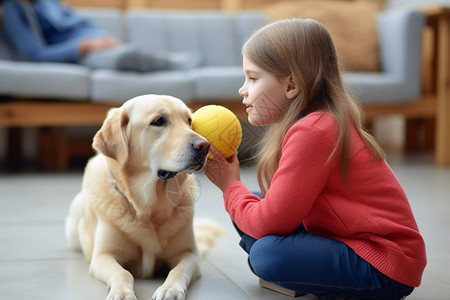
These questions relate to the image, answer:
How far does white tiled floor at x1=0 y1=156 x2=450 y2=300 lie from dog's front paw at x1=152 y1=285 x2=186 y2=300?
70 mm

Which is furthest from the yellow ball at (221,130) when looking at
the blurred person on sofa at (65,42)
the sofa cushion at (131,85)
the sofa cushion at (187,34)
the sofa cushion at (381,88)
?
the sofa cushion at (187,34)

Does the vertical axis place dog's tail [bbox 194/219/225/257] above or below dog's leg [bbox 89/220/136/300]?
below

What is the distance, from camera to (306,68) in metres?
1.30

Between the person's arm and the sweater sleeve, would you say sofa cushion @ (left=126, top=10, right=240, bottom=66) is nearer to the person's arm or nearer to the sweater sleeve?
the person's arm

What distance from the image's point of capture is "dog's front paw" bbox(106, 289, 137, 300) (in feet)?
4.34

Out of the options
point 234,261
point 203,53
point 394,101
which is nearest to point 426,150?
point 394,101

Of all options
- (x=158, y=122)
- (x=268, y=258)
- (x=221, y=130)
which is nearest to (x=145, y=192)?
(x=158, y=122)

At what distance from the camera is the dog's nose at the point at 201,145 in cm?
140

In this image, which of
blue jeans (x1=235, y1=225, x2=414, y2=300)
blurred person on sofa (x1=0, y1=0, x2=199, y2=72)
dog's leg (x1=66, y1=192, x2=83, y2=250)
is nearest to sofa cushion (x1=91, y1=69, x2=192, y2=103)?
blurred person on sofa (x1=0, y1=0, x2=199, y2=72)

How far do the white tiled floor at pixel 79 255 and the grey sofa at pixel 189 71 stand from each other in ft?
2.74

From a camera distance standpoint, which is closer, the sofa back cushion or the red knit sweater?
the red knit sweater

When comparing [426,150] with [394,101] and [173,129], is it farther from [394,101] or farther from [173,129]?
[173,129]

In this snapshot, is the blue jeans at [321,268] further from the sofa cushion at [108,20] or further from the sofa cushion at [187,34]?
the sofa cushion at [108,20]

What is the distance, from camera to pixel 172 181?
5.27ft
